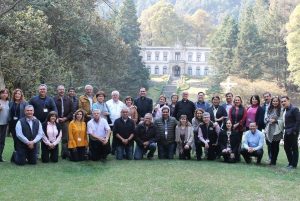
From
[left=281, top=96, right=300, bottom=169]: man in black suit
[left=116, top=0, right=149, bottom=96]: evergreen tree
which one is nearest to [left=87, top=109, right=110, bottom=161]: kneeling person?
[left=281, top=96, right=300, bottom=169]: man in black suit

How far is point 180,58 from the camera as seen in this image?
9206 centimetres

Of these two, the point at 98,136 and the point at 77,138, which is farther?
the point at 98,136

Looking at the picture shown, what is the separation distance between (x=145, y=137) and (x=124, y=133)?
1.77 ft

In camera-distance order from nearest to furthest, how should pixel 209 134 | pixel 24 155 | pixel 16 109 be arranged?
pixel 24 155
pixel 16 109
pixel 209 134

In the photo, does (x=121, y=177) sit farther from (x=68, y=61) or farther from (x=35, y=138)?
(x=68, y=61)

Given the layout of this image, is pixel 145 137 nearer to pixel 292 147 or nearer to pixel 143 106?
pixel 143 106

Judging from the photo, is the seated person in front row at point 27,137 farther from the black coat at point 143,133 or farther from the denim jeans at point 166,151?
the denim jeans at point 166,151

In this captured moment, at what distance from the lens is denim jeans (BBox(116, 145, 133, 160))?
35.7 ft

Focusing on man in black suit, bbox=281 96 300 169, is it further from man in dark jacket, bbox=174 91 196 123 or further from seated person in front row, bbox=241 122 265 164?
man in dark jacket, bbox=174 91 196 123

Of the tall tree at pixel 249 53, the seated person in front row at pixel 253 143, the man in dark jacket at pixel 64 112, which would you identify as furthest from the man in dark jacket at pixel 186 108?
the tall tree at pixel 249 53

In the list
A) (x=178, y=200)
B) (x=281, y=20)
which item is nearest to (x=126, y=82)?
(x=281, y=20)

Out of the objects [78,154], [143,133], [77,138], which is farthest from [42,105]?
[143,133]

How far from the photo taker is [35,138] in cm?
972

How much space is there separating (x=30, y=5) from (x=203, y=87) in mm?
51477
